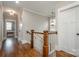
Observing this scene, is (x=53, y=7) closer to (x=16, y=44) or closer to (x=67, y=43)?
(x=67, y=43)

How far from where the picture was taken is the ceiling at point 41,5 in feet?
8.99

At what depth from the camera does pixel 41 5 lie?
2826mm

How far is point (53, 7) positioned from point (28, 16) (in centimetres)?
69

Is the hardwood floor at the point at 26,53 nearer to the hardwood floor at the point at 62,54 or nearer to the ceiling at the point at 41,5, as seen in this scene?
the hardwood floor at the point at 62,54

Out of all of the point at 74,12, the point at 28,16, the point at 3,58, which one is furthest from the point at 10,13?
the point at 74,12

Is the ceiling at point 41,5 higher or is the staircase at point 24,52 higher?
the ceiling at point 41,5

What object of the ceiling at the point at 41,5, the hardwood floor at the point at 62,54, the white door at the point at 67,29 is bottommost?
the hardwood floor at the point at 62,54

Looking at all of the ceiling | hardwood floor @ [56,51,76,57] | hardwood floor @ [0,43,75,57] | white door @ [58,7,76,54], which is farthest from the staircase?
the ceiling

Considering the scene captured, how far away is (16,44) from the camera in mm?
2875

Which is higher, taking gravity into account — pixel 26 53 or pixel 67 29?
pixel 67 29

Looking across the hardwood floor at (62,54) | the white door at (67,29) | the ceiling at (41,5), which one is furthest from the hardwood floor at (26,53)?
the ceiling at (41,5)

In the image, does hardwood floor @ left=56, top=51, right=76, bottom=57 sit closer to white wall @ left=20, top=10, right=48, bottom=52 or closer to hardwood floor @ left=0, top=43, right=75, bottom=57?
hardwood floor @ left=0, top=43, right=75, bottom=57

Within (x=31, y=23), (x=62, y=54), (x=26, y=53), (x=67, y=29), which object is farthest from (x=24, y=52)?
(x=67, y=29)

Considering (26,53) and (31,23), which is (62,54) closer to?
(26,53)
